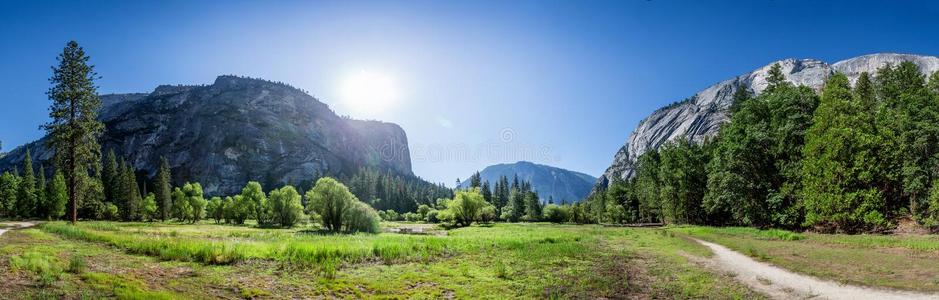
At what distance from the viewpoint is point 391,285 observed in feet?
50.6

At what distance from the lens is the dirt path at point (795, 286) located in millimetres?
13328

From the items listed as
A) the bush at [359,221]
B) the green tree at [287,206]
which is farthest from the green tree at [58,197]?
the bush at [359,221]

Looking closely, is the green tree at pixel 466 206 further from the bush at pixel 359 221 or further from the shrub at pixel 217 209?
the shrub at pixel 217 209

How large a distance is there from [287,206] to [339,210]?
24.4 m

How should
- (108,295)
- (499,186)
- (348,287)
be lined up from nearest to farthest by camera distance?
(108,295), (348,287), (499,186)

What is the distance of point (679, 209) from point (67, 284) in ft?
259

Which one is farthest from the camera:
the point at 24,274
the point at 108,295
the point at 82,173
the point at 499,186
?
the point at 499,186

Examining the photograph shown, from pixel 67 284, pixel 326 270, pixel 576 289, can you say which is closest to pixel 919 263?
pixel 576 289

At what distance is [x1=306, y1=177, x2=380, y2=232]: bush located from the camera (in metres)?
52.6

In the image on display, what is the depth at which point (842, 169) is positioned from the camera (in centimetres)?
3900

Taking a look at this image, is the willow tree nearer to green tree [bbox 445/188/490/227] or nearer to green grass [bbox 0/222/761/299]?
green grass [bbox 0/222/761/299]

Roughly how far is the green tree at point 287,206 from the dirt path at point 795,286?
67.3 metres

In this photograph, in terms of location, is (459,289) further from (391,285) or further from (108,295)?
(108,295)

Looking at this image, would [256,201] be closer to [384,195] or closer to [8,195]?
[8,195]
